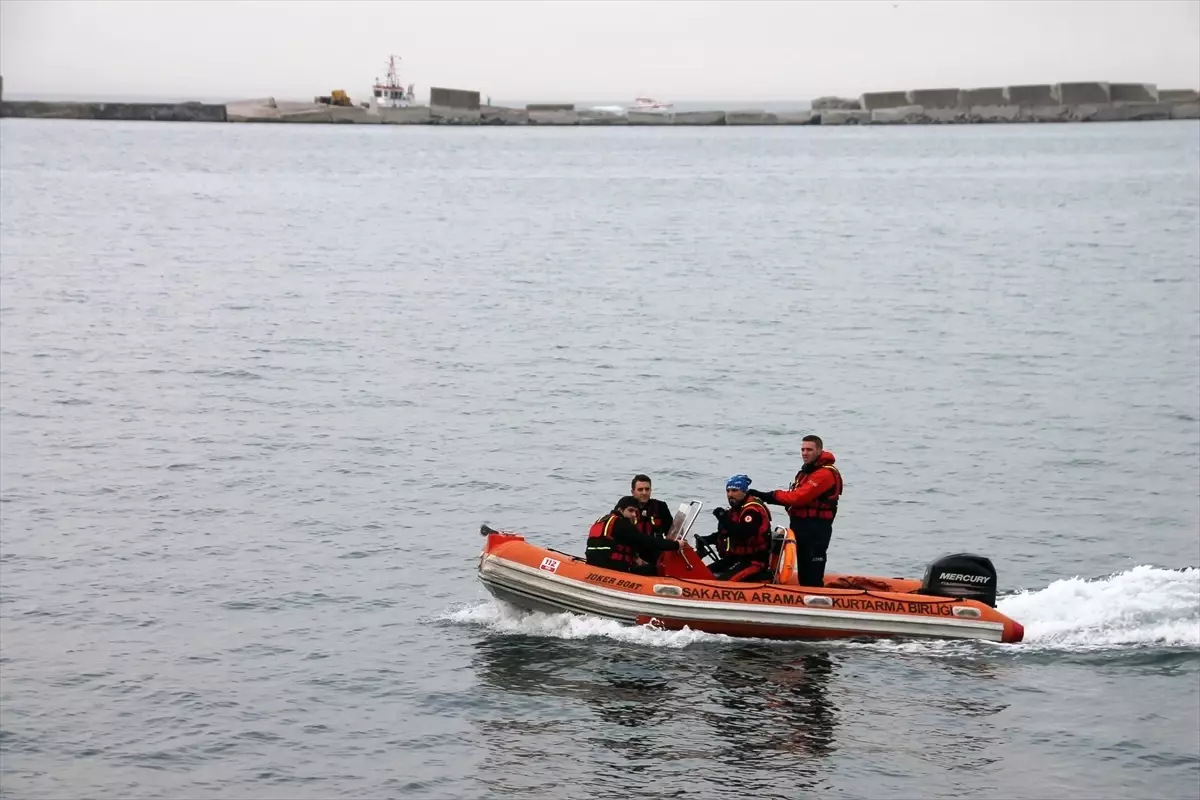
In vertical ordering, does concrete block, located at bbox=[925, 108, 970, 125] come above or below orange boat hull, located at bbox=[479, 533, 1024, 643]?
above

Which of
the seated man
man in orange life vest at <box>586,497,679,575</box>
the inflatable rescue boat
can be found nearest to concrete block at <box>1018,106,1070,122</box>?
the inflatable rescue boat

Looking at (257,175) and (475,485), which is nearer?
(475,485)

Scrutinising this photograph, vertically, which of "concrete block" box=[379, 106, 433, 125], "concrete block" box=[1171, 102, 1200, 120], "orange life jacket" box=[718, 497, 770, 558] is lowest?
"orange life jacket" box=[718, 497, 770, 558]

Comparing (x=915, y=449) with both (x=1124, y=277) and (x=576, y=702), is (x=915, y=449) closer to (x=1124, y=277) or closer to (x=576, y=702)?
(x=576, y=702)

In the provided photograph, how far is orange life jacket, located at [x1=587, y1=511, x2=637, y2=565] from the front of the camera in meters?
17.6

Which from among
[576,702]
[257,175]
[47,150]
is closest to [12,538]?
[576,702]

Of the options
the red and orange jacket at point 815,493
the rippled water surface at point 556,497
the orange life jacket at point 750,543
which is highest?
the red and orange jacket at point 815,493

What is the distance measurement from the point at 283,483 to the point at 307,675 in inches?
355

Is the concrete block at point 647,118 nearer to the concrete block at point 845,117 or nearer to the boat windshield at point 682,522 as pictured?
the concrete block at point 845,117

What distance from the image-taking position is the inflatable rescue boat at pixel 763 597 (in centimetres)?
1727

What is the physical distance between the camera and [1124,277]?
5197cm

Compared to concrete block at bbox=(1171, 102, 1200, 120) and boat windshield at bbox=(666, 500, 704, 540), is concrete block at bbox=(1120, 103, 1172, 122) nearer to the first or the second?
concrete block at bbox=(1171, 102, 1200, 120)

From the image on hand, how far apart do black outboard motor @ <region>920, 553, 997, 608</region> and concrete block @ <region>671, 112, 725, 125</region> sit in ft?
578

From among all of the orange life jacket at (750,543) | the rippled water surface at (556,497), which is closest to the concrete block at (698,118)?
the rippled water surface at (556,497)
